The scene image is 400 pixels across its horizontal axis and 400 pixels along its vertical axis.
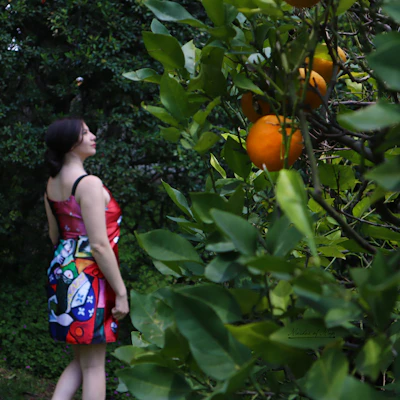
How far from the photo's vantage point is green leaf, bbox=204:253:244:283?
0.57 meters

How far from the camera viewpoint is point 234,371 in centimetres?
53

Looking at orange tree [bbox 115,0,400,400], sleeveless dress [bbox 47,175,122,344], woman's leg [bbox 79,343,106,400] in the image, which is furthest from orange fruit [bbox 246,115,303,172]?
woman's leg [bbox 79,343,106,400]

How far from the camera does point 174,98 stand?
0.76 m

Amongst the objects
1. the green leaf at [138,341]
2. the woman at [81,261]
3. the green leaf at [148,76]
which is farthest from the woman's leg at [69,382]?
the green leaf at [148,76]

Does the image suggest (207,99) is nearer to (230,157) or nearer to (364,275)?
(230,157)

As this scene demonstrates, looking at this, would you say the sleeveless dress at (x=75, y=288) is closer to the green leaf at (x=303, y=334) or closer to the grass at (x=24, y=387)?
the grass at (x=24, y=387)

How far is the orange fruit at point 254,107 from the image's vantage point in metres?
0.78

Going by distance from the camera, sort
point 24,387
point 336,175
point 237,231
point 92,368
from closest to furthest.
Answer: point 237,231
point 336,175
point 92,368
point 24,387

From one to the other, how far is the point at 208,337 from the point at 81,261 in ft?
8.01

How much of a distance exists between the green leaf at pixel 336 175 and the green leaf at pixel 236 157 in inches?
7.0

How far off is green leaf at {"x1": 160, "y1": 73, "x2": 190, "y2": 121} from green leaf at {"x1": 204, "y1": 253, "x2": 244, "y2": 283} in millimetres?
262

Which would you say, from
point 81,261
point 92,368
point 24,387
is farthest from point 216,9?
point 24,387

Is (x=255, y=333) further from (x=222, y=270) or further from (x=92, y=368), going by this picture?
(x=92, y=368)

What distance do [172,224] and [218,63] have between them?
12.4ft
